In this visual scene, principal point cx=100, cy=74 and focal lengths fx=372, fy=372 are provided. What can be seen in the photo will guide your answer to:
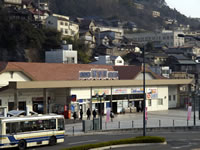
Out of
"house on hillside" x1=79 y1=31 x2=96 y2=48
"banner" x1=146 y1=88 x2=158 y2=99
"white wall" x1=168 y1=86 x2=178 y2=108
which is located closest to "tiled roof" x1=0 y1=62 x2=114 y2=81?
"banner" x1=146 y1=88 x2=158 y2=99

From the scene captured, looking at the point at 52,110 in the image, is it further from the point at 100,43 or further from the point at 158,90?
the point at 100,43

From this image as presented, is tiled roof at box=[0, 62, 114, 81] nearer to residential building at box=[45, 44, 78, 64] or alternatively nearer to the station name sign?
the station name sign

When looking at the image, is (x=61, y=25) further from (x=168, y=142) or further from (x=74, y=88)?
(x=168, y=142)

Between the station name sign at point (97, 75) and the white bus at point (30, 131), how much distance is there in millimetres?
21004

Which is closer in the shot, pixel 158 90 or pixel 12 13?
pixel 158 90

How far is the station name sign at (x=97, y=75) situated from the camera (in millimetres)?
48922

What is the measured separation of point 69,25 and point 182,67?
35.4m

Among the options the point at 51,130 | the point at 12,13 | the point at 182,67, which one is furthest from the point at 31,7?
the point at 51,130

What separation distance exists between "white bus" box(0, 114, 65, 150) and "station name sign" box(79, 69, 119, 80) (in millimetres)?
21004

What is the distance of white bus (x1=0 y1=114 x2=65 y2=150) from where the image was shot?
963 inches

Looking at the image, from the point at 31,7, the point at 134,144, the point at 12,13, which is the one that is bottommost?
the point at 134,144

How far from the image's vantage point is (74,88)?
47188mm

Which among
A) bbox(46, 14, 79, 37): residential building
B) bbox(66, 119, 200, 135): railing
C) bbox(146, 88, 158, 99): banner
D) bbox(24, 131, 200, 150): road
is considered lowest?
bbox(24, 131, 200, 150): road

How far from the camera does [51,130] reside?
27234 millimetres
